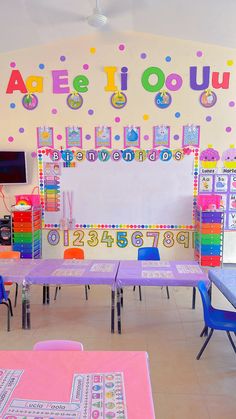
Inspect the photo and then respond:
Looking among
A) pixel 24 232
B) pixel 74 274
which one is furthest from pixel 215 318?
pixel 24 232

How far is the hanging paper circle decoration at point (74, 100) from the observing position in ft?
19.4

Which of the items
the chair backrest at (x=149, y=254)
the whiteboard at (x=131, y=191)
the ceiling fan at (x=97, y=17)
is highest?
the ceiling fan at (x=97, y=17)

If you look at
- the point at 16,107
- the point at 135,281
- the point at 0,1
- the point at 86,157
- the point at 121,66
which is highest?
the point at 0,1

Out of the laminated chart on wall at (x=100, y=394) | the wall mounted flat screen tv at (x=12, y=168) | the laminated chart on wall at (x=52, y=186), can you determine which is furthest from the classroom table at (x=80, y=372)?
the wall mounted flat screen tv at (x=12, y=168)

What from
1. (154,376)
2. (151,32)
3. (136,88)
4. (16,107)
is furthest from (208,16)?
(154,376)

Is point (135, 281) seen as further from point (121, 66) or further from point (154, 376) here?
point (121, 66)

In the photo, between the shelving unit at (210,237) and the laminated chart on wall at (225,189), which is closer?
the shelving unit at (210,237)

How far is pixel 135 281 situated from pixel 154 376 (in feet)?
3.03

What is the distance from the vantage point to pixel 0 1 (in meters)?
4.43

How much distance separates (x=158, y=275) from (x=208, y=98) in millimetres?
3516

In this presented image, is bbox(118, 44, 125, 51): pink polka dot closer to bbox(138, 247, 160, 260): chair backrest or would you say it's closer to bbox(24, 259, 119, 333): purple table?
bbox(138, 247, 160, 260): chair backrest

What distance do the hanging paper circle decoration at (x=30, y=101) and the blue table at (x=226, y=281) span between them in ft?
13.7

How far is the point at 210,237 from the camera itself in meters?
5.62

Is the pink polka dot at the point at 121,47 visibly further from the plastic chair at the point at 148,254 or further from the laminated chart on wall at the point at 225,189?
the plastic chair at the point at 148,254
